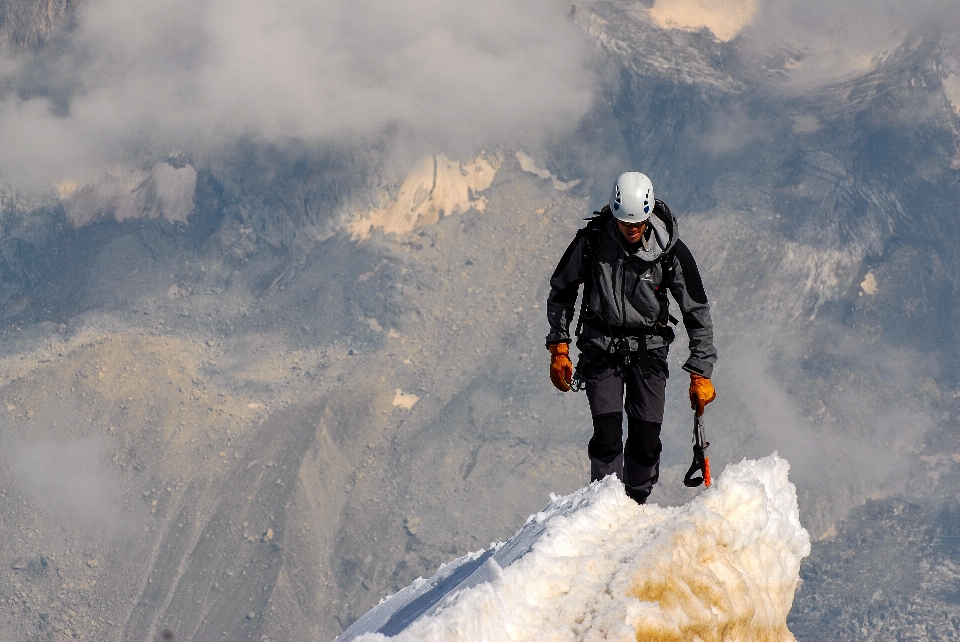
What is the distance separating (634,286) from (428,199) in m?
49.9

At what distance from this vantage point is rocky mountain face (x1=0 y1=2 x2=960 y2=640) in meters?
45.5

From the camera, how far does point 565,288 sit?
6.93m

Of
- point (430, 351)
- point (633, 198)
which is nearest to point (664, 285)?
point (633, 198)

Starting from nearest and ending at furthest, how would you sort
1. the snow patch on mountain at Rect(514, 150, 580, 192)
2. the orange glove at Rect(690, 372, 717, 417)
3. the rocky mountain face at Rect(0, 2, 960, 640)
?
the orange glove at Rect(690, 372, 717, 417), the rocky mountain face at Rect(0, 2, 960, 640), the snow patch on mountain at Rect(514, 150, 580, 192)

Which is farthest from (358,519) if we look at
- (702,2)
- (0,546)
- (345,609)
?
(702,2)

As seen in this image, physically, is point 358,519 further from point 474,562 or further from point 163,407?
point 474,562

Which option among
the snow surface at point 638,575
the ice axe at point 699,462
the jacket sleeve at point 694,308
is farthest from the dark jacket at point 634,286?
the snow surface at point 638,575

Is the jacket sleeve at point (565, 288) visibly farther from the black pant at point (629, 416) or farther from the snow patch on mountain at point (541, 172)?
the snow patch on mountain at point (541, 172)

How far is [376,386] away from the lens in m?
49.6

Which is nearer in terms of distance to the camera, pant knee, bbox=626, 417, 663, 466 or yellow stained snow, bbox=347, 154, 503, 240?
pant knee, bbox=626, 417, 663, 466

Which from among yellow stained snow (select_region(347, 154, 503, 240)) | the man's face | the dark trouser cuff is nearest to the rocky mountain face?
yellow stained snow (select_region(347, 154, 503, 240))

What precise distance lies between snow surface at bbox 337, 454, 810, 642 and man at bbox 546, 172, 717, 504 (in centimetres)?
130

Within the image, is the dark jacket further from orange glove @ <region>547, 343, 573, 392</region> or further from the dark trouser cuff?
the dark trouser cuff

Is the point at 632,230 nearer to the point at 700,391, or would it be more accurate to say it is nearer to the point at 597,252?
the point at 597,252
